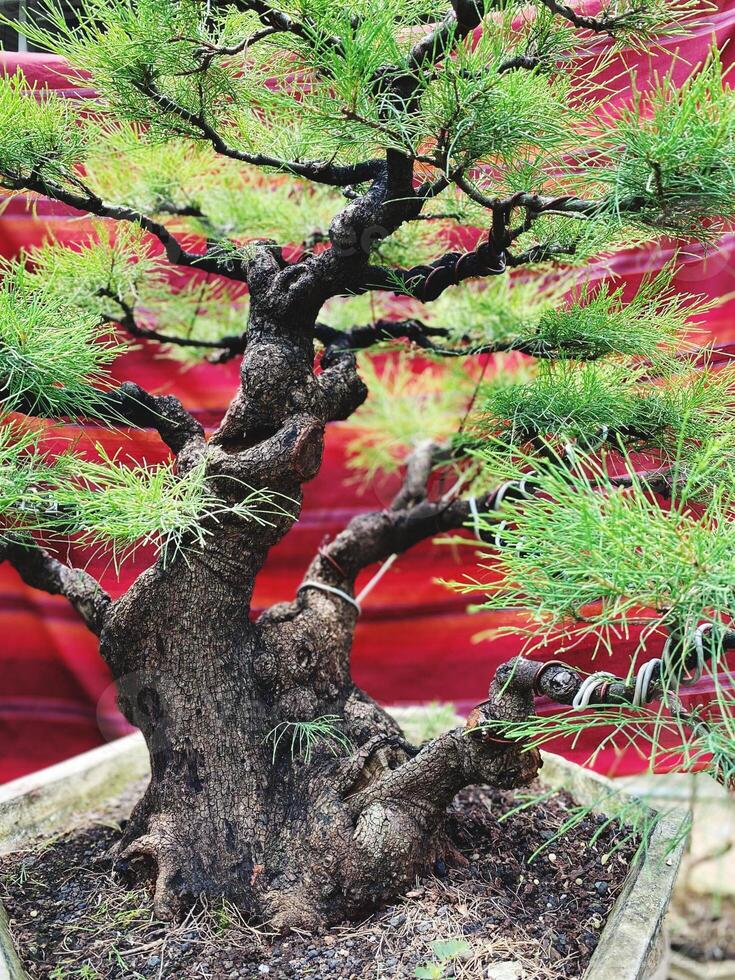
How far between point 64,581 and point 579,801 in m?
0.75

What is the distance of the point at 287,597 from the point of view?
6.16 feet

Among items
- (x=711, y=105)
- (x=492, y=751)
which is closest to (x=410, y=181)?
(x=711, y=105)

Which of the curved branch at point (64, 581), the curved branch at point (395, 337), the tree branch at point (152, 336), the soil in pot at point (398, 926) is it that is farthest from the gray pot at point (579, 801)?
the tree branch at point (152, 336)

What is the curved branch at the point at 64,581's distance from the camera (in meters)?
1.05

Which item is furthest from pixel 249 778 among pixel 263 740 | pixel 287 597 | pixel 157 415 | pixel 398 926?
pixel 287 597

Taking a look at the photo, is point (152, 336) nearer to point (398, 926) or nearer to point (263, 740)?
point (263, 740)

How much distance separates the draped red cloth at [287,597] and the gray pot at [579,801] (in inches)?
14.4

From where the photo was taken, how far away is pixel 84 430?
99 centimetres

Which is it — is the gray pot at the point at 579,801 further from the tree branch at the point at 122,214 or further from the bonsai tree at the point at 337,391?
the tree branch at the point at 122,214

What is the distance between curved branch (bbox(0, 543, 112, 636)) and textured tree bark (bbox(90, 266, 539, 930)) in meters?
0.04

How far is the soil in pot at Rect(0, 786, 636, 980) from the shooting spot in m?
0.88

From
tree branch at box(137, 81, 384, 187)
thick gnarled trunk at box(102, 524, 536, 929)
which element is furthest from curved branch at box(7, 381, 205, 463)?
tree branch at box(137, 81, 384, 187)

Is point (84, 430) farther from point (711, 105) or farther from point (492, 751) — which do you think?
point (711, 105)

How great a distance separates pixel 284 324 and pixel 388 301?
2.03ft
